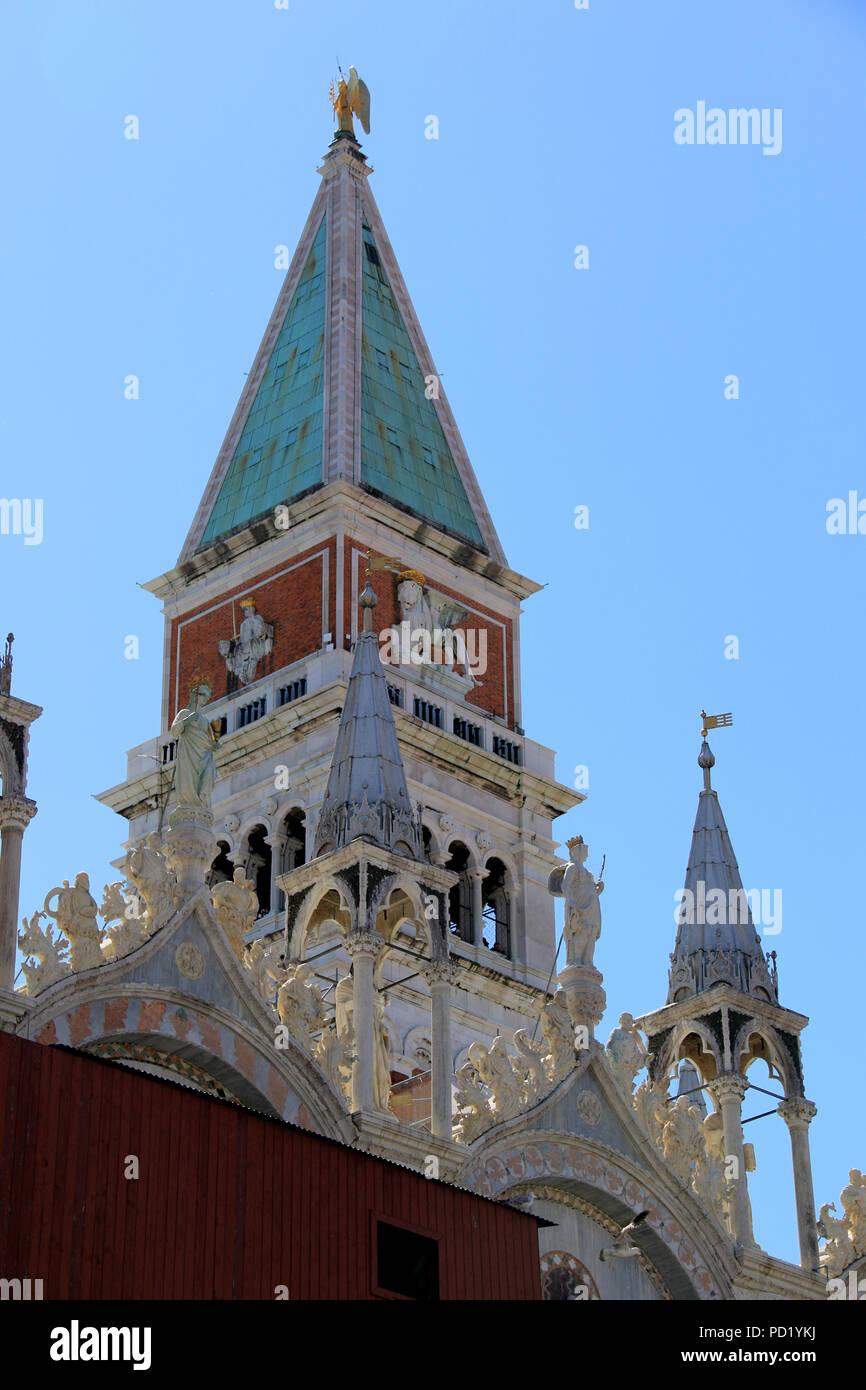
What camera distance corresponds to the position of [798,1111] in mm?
48469

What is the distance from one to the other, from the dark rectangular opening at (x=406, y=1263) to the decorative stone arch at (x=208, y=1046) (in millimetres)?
3593

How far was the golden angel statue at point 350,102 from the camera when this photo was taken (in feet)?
268

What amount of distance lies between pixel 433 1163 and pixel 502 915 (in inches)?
1149

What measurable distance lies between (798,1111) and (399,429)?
31.5 meters

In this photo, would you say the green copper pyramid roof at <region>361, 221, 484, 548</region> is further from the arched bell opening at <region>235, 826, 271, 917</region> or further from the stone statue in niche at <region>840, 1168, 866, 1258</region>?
the stone statue in niche at <region>840, 1168, 866, 1258</region>

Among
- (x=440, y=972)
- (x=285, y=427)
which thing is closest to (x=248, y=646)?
(x=285, y=427)

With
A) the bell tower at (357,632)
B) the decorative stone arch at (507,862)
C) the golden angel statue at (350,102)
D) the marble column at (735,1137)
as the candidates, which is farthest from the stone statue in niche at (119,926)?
the golden angel statue at (350,102)

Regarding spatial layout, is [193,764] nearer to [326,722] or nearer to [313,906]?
[313,906]

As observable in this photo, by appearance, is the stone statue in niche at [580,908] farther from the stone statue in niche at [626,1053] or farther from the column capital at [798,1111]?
the column capital at [798,1111]

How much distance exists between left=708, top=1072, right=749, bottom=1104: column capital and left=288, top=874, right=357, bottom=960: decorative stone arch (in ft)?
28.0

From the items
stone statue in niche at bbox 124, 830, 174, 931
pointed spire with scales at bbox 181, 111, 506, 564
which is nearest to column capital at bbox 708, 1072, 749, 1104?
stone statue in niche at bbox 124, 830, 174, 931

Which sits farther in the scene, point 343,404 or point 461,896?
point 343,404

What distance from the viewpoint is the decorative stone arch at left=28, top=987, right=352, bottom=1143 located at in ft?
121
